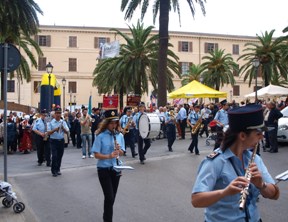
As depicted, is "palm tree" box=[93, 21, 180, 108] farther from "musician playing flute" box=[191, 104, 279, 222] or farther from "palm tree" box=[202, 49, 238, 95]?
"musician playing flute" box=[191, 104, 279, 222]

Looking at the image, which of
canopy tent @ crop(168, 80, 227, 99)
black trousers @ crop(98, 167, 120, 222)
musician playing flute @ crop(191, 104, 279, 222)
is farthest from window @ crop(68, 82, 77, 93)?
musician playing flute @ crop(191, 104, 279, 222)

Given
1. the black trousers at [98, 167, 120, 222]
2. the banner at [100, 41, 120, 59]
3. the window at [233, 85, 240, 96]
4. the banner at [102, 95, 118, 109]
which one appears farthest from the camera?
the window at [233, 85, 240, 96]

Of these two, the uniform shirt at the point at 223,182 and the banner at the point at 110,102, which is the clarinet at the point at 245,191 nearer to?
the uniform shirt at the point at 223,182

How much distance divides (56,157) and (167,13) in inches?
582

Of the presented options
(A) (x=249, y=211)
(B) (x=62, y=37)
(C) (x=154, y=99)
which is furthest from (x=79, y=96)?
(A) (x=249, y=211)

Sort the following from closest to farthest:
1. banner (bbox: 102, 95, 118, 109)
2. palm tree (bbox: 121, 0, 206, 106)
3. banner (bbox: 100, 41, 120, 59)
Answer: palm tree (bbox: 121, 0, 206, 106), banner (bbox: 102, 95, 118, 109), banner (bbox: 100, 41, 120, 59)

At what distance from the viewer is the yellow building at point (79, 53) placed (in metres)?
62.7

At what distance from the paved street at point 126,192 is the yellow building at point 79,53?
1967 inches

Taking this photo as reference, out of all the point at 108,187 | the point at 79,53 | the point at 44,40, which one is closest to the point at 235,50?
the point at 79,53

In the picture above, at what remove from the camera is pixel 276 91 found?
2772cm

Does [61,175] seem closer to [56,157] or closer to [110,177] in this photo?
[56,157]

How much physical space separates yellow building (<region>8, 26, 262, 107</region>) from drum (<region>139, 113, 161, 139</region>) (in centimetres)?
4801

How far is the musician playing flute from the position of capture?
2.70m

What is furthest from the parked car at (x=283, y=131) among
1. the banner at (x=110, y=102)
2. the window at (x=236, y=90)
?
the window at (x=236, y=90)
